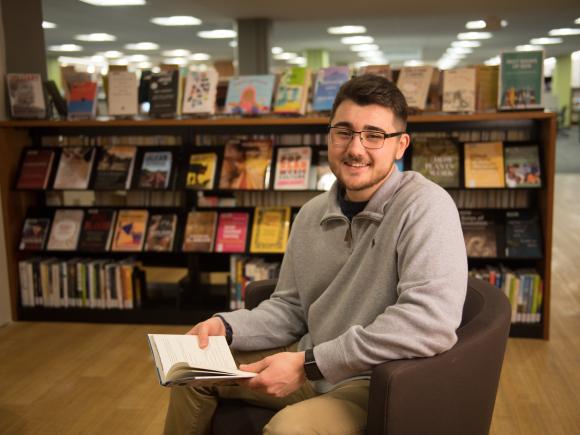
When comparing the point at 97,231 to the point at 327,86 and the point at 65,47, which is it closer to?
the point at 327,86

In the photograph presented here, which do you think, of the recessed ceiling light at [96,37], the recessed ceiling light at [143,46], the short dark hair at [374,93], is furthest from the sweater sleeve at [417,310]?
the recessed ceiling light at [143,46]

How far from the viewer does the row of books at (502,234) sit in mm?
3883

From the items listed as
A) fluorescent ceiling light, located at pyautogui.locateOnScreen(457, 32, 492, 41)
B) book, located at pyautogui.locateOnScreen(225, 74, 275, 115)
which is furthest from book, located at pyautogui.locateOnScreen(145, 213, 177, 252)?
fluorescent ceiling light, located at pyautogui.locateOnScreen(457, 32, 492, 41)

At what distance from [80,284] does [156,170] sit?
3.23 feet

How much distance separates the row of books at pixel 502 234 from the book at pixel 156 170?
2.03 meters

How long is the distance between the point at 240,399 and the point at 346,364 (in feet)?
1.53

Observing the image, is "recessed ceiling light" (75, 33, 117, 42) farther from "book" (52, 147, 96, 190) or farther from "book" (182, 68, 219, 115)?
"book" (182, 68, 219, 115)

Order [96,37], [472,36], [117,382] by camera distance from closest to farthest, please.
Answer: [117,382], [96,37], [472,36]

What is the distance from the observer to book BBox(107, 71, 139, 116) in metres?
4.18

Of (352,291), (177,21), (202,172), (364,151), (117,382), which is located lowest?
(117,382)

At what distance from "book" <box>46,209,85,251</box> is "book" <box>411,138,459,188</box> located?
2.42 meters

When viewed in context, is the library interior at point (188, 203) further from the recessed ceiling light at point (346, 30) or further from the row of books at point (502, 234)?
the recessed ceiling light at point (346, 30)

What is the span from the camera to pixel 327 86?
399cm

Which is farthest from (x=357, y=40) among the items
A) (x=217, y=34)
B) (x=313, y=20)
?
(x=313, y=20)
